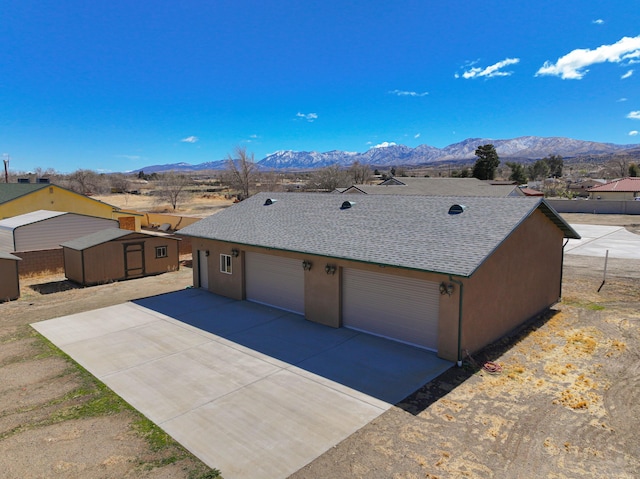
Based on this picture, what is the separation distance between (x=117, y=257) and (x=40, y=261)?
16.0 ft

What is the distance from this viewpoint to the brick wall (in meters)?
22.5

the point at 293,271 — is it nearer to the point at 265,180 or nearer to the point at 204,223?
the point at 204,223

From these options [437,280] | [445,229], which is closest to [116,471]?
[437,280]

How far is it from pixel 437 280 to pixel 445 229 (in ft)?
7.47

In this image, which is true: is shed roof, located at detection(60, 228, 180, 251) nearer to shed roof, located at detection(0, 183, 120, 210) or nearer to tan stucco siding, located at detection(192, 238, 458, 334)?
tan stucco siding, located at detection(192, 238, 458, 334)

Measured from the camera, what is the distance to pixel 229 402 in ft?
29.6

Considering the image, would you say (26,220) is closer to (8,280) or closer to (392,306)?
(8,280)

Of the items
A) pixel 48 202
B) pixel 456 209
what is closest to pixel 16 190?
pixel 48 202

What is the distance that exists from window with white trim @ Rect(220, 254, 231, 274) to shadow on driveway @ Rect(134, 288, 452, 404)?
1408mm

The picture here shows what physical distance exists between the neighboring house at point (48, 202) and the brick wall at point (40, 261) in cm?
1305

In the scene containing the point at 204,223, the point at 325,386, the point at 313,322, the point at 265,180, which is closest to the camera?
the point at 325,386

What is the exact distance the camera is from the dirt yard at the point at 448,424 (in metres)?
6.81

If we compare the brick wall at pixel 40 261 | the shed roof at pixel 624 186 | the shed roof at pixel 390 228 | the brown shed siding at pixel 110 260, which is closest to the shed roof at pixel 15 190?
the brick wall at pixel 40 261

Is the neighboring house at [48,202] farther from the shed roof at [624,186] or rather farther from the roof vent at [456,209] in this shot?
the shed roof at [624,186]
